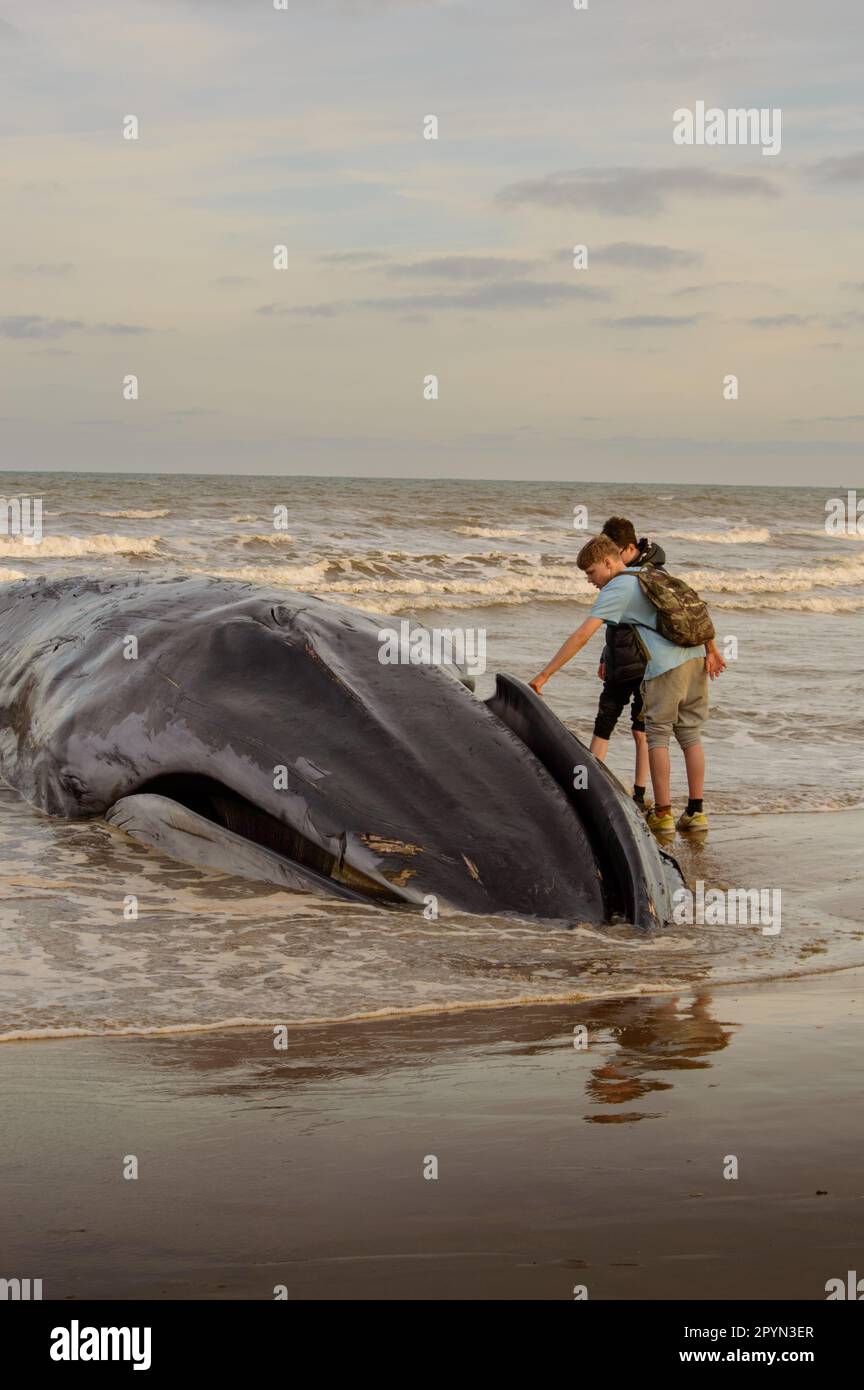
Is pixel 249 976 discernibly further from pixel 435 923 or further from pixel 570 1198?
pixel 570 1198

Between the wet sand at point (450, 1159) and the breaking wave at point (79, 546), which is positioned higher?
the breaking wave at point (79, 546)

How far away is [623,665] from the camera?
8977 mm

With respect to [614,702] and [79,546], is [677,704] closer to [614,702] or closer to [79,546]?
[614,702]

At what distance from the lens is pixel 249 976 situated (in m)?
5.22

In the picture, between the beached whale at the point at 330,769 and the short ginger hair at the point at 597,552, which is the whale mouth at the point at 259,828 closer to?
the beached whale at the point at 330,769

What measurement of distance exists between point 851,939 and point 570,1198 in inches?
121

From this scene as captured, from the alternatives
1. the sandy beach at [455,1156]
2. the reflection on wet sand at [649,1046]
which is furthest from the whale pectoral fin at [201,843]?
the reflection on wet sand at [649,1046]

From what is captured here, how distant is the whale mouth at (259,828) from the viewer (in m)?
5.70

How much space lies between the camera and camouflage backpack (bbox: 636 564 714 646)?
27.7 feet

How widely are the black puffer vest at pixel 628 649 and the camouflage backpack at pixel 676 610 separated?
37 centimetres

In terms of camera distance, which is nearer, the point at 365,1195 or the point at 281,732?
the point at 365,1195

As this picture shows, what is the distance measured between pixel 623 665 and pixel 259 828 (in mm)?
3609

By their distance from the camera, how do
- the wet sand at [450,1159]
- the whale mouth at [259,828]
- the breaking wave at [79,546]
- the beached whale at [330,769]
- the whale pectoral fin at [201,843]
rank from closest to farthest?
the wet sand at [450,1159] → the beached whale at [330,769] → the whale mouth at [259,828] → the whale pectoral fin at [201,843] → the breaking wave at [79,546]

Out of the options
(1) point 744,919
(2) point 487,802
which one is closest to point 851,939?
(1) point 744,919
